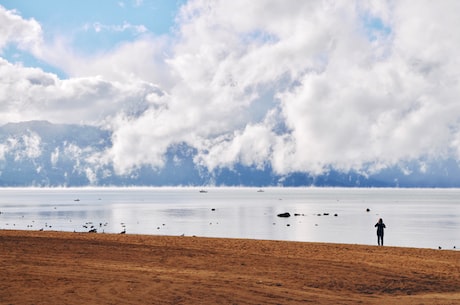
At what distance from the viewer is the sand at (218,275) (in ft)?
62.4

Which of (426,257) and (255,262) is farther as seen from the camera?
(426,257)

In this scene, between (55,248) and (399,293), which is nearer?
(399,293)

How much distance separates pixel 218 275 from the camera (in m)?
23.6

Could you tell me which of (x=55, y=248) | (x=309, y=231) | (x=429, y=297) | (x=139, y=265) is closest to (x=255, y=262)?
(x=139, y=265)

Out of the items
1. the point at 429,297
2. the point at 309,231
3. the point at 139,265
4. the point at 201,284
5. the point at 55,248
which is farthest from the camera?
the point at 309,231

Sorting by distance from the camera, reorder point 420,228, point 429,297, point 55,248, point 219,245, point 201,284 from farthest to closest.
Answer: point 420,228, point 219,245, point 55,248, point 201,284, point 429,297

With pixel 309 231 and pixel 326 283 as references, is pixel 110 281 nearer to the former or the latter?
pixel 326 283

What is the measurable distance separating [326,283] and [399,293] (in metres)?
3.04

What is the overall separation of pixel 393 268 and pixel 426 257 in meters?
6.90

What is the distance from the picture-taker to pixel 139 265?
2645 cm

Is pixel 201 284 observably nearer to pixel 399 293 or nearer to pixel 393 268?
pixel 399 293

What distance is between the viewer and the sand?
19016 millimetres

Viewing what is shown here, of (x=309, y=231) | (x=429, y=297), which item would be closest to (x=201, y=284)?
(x=429, y=297)

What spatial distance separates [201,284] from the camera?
837 inches
